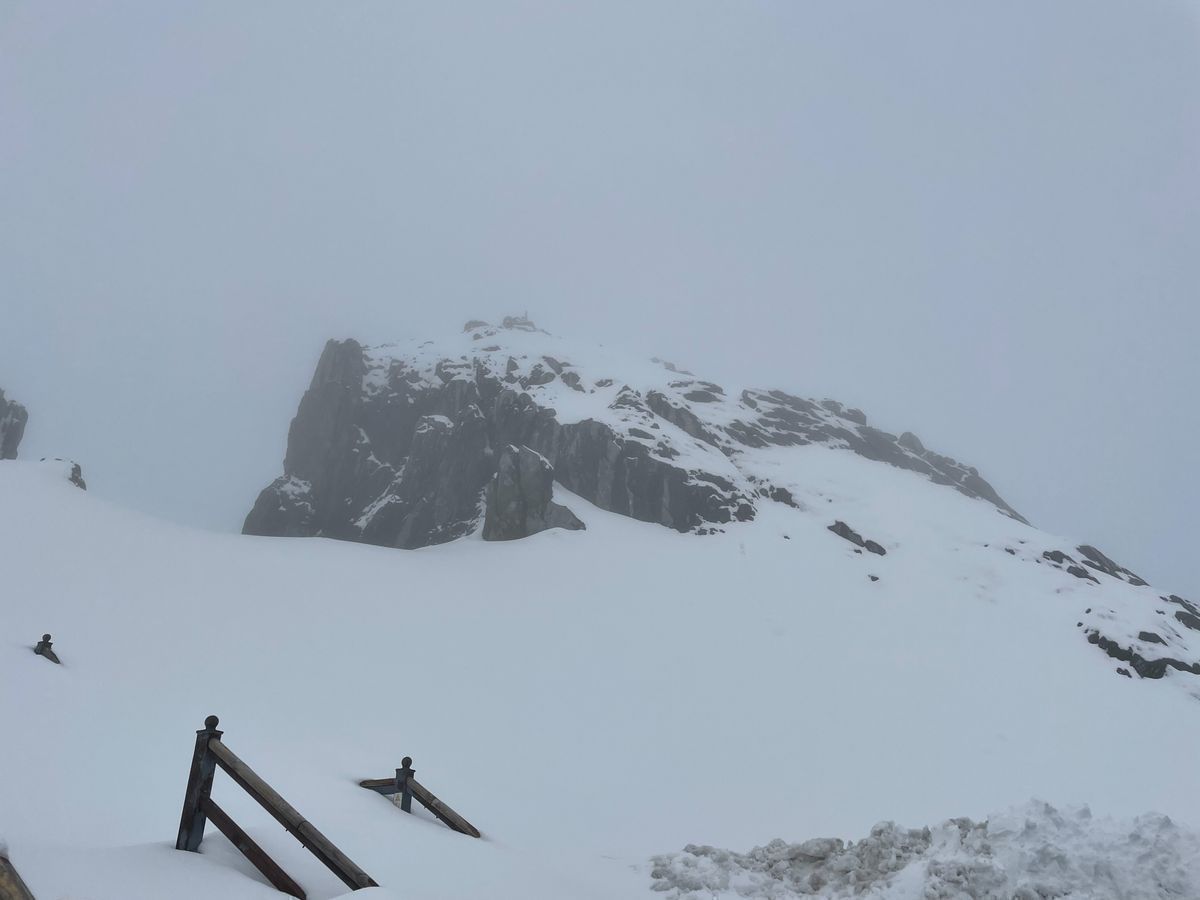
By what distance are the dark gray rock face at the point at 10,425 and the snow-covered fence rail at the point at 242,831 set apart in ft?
218

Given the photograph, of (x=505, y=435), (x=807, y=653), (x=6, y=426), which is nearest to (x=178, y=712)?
(x=807, y=653)

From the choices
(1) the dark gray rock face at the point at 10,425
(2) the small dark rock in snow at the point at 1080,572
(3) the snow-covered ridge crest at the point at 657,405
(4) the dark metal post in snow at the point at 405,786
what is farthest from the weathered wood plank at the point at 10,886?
(1) the dark gray rock face at the point at 10,425

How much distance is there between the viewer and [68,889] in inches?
164

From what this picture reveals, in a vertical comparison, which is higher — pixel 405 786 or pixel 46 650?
A: pixel 405 786

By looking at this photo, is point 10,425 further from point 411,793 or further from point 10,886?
point 10,886

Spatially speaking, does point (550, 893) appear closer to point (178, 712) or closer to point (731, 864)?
point (731, 864)

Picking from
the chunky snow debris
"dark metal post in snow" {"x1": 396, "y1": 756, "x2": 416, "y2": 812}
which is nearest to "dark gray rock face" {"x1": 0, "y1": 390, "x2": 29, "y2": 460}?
"dark metal post in snow" {"x1": 396, "y1": 756, "x2": 416, "y2": 812}

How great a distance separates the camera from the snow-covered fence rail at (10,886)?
3443 millimetres

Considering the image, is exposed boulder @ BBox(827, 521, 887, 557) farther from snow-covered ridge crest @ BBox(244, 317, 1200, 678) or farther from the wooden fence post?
the wooden fence post

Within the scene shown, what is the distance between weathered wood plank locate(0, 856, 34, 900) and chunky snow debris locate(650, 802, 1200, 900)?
10144 millimetres

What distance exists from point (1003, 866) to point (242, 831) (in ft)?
31.2

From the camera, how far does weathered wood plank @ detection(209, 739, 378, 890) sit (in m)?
5.52

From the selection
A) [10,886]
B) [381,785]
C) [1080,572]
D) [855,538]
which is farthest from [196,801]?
[1080,572]

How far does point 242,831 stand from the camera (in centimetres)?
594
